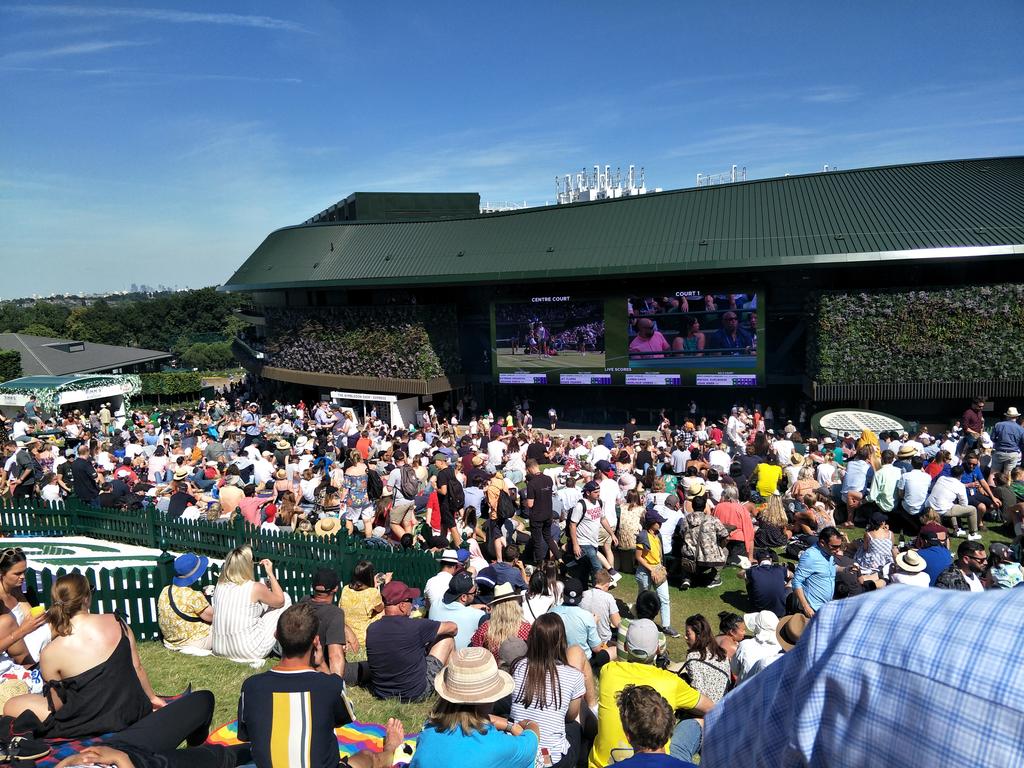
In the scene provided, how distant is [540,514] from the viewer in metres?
11.3

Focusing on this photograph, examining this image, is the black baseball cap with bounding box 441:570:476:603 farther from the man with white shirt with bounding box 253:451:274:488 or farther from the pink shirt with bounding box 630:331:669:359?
the pink shirt with bounding box 630:331:669:359

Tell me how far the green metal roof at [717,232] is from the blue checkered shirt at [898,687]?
76.6 ft

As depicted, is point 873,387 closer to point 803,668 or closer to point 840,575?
point 840,575

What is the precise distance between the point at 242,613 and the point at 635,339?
A: 19927 mm

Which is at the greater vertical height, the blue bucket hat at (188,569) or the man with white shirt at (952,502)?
the blue bucket hat at (188,569)

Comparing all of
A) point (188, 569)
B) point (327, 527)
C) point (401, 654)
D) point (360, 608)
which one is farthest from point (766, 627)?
point (327, 527)

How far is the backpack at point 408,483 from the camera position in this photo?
13.5m

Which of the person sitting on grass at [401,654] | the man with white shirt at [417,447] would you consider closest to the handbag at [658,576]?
the person sitting on grass at [401,654]

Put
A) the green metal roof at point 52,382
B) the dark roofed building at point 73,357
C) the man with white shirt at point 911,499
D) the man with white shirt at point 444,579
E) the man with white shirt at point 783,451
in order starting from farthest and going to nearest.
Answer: the dark roofed building at point 73,357
the green metal roof at point 52,382
the man with white shirt at point 783,451
the man with white shirt at point 911,499
the man with white shirt at point 444,579

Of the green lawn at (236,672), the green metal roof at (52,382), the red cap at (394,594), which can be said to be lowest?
the green lawn at (236,672)


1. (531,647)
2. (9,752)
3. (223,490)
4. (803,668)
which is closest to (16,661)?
(9,752)

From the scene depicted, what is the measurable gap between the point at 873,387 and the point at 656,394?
722cm

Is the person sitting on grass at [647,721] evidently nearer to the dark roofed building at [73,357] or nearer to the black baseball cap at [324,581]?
the black baseball cap at [324,581]

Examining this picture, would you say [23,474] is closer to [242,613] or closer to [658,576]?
[242,613]
